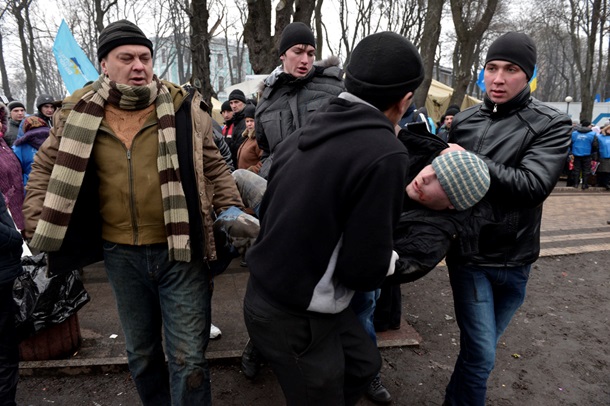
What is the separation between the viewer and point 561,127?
2.18m

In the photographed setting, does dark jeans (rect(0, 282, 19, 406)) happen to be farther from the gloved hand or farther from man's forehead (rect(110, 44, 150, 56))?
man's forehead (rect(110, 44, 150, 56))

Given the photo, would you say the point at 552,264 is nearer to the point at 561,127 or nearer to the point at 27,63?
the point at 561,127

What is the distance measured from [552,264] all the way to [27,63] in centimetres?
2872

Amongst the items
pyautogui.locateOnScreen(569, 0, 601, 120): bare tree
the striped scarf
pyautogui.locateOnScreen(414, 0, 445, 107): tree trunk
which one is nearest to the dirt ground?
the striped scarf

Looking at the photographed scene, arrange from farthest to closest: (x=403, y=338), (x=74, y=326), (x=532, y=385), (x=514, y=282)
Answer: (x=403, y=338), (x=74, y=326), (x=532, y=385), (x=514, y=282)

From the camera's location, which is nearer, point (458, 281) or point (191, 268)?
point (191, 268)

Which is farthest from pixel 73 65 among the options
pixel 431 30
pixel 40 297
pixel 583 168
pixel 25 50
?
pixel 25 50

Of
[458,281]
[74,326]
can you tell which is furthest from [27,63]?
[458,281]

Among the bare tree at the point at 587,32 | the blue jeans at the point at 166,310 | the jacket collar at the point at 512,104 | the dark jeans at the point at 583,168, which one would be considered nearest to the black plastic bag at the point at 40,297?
the blue jeans at the point at 166,310

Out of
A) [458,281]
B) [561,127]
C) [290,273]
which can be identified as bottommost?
[458,281]

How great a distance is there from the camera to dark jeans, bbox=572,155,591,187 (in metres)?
12.5

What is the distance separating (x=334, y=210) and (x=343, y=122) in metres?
0.30

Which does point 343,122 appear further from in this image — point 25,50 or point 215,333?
point 25,50

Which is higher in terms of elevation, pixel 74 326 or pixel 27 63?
pixel 27 63
